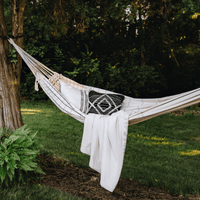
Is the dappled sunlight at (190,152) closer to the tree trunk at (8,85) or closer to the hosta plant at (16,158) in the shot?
the hosta plant at (16,158)

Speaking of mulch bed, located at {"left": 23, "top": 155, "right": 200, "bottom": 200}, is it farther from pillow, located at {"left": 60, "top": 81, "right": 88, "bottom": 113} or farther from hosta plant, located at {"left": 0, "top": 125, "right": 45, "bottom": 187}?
pillow, located at {"left": 60, "top": 81, "right": 88, "bottom": 113}

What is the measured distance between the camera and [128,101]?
2.58 m

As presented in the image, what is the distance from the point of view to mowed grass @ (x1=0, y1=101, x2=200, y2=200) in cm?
Result: 204

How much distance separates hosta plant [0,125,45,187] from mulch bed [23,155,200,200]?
0.51 ft

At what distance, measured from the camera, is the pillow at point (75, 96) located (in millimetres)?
2402

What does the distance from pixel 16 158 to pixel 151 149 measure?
2.07 metres

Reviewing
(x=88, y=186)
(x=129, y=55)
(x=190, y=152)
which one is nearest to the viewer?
(x=88, y=186)

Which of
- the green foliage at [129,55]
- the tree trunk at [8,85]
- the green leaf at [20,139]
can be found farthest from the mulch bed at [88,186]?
the green foliage at [129,55]

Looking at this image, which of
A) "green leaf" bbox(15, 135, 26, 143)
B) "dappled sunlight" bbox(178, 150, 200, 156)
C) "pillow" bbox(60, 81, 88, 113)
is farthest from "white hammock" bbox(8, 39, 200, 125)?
"dappled sunlight" bbox(178, 150, 200, 156)

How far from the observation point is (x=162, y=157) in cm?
281

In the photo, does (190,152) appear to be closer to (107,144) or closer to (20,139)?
(107,144)

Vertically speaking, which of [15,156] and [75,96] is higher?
[75,96]

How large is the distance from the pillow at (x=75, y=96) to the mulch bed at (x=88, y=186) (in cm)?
69

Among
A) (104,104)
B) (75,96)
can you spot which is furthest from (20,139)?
(104,104)
